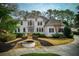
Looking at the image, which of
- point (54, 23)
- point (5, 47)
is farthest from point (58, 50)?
point (5, 47)

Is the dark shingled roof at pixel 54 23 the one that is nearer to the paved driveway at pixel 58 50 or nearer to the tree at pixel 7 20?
the paved driveway at pixel 58 50

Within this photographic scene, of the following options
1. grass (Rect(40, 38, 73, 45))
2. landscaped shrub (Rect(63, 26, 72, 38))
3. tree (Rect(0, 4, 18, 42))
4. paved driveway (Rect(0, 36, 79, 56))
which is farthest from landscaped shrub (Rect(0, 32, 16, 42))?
landscaped shrub (Rect(63, 26, 72, 38))

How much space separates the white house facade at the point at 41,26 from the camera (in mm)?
1742

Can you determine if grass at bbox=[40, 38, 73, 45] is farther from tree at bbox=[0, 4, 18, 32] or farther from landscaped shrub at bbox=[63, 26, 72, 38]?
tree at bbox=[0, 4, 18, 32]

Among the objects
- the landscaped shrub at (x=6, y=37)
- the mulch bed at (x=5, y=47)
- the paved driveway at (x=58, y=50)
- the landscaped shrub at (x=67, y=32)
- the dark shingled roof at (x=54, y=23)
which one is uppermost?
the dark shingled roof at (x=54, y=23)

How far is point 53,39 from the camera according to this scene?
69.0 inches

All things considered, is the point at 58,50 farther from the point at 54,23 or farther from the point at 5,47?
the point at 5,47

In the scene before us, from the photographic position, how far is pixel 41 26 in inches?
68.8

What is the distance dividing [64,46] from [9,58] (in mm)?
465

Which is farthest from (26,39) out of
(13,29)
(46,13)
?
(46,13)

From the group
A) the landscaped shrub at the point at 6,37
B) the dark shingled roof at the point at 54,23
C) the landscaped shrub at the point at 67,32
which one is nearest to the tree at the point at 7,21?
the landscaped shrub at the point at 6,37

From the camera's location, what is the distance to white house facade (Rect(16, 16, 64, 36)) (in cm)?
174

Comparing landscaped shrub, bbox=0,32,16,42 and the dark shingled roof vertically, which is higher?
the dark shingled roof

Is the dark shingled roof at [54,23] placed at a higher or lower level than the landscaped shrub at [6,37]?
higher
